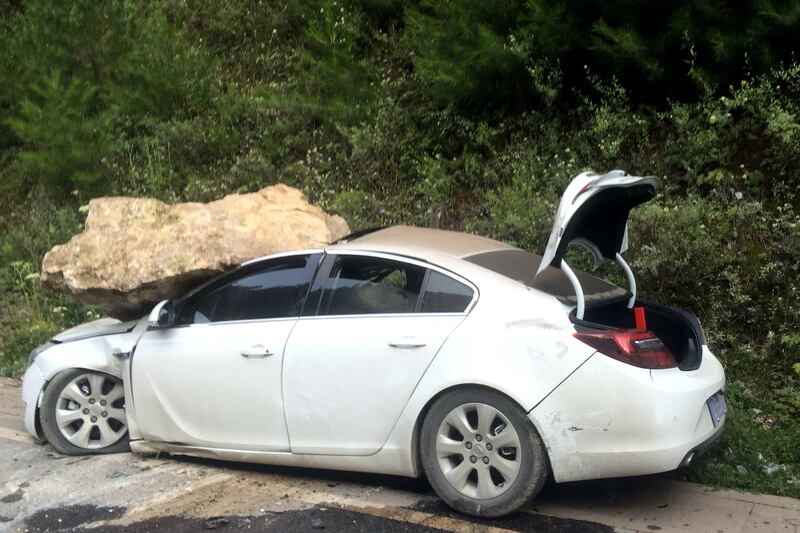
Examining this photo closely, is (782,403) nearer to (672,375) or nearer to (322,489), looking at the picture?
(672,375)

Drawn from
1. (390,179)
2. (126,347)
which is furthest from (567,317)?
(390,179)

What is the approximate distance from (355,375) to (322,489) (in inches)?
32.9

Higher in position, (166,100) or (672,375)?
(166,100)

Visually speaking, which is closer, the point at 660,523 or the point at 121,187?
the point at 660,523

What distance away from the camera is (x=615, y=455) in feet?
14.8

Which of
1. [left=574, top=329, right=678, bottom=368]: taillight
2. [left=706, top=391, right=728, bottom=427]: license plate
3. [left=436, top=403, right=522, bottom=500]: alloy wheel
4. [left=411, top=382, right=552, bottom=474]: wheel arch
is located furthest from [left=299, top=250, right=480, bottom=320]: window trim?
[left=706, top=391, right=728, bottom=427]: license plate

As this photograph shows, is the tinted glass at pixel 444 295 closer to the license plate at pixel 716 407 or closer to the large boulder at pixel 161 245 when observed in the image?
the large boulder at pixel 161 245

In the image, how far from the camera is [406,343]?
195 inches

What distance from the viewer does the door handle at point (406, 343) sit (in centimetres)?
492

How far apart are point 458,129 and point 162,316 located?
5276 mm

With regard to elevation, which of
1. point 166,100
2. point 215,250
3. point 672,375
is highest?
point 166,100

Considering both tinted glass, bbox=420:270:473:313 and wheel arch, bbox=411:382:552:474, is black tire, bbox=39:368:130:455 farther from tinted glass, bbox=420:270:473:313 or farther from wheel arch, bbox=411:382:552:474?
tinted glass, bbox=420:270:473:313

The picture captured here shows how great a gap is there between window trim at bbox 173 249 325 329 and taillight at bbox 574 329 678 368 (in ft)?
5.73

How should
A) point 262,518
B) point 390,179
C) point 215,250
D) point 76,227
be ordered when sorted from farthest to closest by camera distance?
point 76,227 < point 390,179 < point 215,250 < point 262,518
